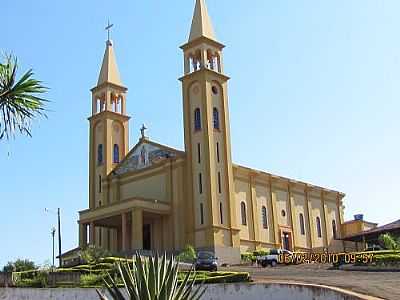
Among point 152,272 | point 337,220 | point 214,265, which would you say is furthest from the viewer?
point 337,220

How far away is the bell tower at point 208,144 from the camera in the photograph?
Result: 50.4m

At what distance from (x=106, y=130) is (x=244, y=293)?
39.8m

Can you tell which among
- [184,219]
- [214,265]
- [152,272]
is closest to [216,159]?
[184,219]

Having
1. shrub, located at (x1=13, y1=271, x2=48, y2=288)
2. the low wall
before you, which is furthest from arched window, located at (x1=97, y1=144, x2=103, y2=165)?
the low wall

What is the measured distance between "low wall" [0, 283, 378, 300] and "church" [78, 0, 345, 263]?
2059cm

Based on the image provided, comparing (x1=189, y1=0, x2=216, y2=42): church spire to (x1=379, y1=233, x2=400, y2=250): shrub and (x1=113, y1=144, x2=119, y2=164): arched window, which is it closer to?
(x1=113, y1=144, x2=119, y2=164): arched window

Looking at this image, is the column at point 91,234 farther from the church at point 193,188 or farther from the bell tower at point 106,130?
the bell tower at point 106,130

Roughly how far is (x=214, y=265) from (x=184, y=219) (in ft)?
41.4

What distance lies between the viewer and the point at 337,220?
69875 mm

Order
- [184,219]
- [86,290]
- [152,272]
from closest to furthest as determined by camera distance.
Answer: [152,272] → [86,290] → [184,219]

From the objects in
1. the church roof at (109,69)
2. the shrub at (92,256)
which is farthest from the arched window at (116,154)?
the shrub at (92,256)

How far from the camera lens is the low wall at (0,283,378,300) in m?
21.7

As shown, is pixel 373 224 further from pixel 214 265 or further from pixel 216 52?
pixel 214 265

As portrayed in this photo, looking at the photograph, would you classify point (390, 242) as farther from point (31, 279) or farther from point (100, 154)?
point (100, 154)
